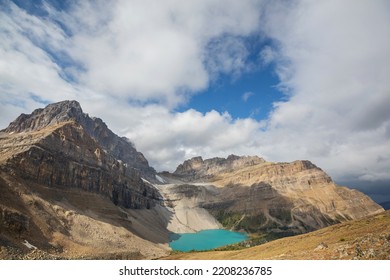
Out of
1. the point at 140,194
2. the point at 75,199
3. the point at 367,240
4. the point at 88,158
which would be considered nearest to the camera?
the point at 367,240

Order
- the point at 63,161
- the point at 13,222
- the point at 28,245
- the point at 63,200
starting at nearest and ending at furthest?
the point at 28,245
the point at 13,222
the point at 63,200
the point at 63,161

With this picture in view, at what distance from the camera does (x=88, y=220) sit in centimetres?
9950

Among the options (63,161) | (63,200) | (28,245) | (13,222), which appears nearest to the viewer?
(28,245)

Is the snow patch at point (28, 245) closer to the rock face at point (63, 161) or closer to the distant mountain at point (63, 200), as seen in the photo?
the distant mountain at point (63, 200)

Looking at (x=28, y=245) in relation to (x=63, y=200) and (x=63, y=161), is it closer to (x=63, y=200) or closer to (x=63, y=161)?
(x=63, y=200)

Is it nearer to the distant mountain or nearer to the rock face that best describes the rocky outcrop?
the distant mountain

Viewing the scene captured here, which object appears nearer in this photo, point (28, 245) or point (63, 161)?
point (28, 245)

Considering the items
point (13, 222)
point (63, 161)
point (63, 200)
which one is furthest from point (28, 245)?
point (63, 161)

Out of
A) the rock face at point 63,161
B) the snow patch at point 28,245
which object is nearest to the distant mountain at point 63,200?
the rock face at point 63,161

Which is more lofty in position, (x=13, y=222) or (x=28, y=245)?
(x=13, y=222)

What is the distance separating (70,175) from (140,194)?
75.1 m

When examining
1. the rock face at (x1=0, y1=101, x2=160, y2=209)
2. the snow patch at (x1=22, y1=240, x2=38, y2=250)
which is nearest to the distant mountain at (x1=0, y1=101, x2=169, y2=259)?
the rock face at (x1=0, y1=101, x2=160, y2=209)
